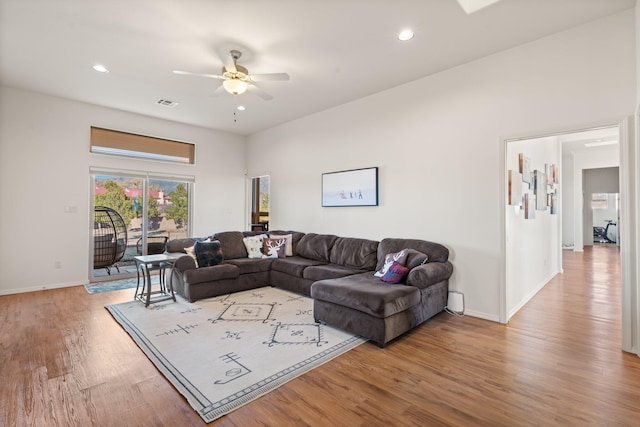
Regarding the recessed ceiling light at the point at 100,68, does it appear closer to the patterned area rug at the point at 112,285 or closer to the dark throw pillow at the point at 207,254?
the dark throw pillow at the point at 207,254

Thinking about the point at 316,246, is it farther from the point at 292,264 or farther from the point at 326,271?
the point at 326,271

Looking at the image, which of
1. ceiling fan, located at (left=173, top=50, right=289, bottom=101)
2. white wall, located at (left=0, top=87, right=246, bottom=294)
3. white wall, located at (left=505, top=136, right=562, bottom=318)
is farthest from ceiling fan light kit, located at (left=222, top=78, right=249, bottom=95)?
white wall, located at (left=0, top=87, right=246, bottom=294)

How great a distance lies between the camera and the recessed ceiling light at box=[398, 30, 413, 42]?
3088mm

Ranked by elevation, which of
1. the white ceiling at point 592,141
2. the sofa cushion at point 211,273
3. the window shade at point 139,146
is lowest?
the sofa cushion at point 211,273

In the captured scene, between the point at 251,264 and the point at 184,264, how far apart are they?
101 centimetres

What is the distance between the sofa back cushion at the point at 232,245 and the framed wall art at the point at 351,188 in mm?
1666

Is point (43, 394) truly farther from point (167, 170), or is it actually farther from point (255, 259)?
point (167, 170)

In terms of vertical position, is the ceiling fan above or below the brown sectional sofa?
above

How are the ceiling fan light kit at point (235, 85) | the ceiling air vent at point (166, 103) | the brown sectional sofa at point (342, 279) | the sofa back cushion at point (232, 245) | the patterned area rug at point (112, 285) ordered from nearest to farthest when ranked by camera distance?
the brown sectional sofa at point (342, 279) → the ceiling fan light kit at point (235, 85) → the patterned area rug at point (112, 285) → the ceiling air vent at point (166, 103) → the sofa back cushion at point (232, 245)

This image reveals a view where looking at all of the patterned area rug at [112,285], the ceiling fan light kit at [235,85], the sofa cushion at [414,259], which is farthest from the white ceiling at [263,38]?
the patterned area rug at [112,285]

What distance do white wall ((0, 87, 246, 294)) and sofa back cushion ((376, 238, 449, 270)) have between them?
4.94 metres

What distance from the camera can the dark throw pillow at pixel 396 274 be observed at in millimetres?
3354

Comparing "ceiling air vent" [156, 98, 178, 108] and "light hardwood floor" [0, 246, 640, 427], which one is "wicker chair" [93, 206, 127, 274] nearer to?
"light hardwood floor" [0, 246, 640, 427]

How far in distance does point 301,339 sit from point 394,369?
0.96 meters
